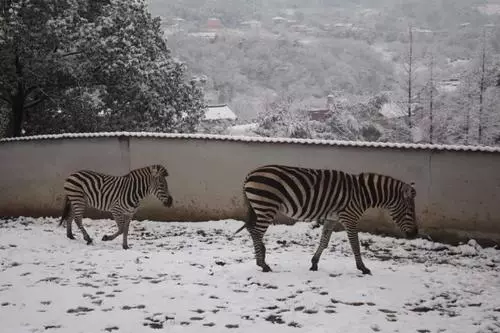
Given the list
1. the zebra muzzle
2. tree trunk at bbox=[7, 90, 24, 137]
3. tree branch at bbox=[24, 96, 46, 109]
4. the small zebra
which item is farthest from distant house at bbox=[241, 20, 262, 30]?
the small zebra

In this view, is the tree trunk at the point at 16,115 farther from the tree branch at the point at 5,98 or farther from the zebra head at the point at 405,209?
the zebra head at the point at 405,209

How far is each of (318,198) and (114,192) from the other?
3678 millimetres

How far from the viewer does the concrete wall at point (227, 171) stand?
9039mm

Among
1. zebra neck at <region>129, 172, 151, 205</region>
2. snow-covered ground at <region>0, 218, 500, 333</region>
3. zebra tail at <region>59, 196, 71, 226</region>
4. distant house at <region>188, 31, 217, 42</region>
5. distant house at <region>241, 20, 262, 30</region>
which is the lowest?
snow-covered ground at <region>0, 218, 500, 333</region>

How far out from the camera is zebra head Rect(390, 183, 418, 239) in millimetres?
7574

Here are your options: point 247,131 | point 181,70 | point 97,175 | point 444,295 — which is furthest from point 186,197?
point 247,131

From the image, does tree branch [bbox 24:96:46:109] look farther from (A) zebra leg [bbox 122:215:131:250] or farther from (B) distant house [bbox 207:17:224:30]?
(B) distant house [bbox 207:17:224:30]

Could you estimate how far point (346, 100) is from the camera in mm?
40062

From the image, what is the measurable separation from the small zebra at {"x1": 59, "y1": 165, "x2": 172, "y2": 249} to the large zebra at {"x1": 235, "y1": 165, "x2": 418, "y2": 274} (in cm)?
257

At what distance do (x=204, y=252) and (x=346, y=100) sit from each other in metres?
33.0

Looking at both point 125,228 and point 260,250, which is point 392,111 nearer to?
point 125,228

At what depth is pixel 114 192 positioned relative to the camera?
9.35 m

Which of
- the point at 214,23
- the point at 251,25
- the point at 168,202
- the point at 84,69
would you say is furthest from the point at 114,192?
the point at 251,25

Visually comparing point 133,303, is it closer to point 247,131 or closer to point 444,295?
point 444,295
